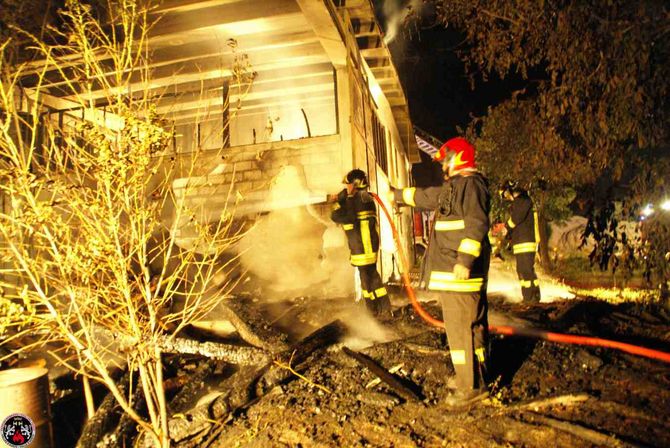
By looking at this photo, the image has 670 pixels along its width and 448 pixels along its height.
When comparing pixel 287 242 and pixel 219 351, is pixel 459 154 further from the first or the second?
pixel 287 242

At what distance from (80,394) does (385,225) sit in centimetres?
689

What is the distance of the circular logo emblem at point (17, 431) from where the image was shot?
13.4 ft

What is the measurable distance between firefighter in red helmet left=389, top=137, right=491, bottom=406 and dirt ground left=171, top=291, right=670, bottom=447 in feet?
0.94

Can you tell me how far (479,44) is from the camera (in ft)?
18.3

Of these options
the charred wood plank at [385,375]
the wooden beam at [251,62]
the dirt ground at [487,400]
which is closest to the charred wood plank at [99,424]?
the dirt ground at [487,400]

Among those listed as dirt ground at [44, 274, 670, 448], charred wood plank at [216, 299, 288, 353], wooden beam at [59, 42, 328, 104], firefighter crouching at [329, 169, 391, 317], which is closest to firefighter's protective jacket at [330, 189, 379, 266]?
firefighter crouching at [329, 169, 391, 317]

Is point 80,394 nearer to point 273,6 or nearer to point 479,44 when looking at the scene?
point 273,6

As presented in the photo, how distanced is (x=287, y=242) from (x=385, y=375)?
179 inches

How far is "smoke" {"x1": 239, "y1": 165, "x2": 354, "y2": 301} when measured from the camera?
27.0ft

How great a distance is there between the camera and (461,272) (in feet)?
11.6

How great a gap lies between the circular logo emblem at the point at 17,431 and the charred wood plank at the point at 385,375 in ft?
10.3

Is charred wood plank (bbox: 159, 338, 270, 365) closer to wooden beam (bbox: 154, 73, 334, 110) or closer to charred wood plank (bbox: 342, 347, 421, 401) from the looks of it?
charred wood plank (bbox: 342, 347, 421, 401)

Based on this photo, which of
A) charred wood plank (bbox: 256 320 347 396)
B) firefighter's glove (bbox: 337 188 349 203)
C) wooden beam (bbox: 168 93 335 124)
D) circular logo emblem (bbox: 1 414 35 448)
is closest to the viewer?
circular logo emblem (bbox: 1 414 35 448)

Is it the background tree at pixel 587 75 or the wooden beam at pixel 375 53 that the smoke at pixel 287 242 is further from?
the background tree at pixel 587 75
